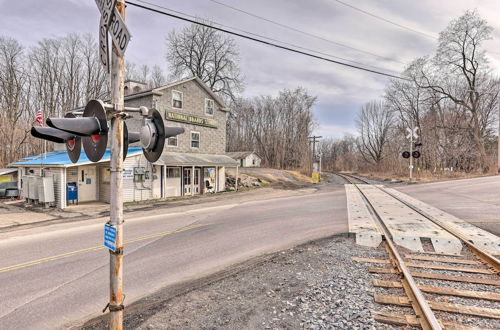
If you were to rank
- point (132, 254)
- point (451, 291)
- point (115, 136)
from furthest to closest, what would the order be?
point (132, 254)
point (451, 291)
point (115, 136)

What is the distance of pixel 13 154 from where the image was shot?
29609mm

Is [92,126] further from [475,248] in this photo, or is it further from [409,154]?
[409,154]

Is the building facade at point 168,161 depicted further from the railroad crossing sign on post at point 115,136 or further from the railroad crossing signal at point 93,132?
the railroad crossing sign on post at point 115,136

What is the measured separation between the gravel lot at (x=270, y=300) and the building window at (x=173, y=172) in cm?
1423

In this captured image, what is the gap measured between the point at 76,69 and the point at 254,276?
Answer: 153 feet

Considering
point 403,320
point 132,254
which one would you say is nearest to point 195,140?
point 132,254

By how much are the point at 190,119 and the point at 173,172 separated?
181 inches

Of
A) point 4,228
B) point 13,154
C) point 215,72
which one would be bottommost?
point 4,228

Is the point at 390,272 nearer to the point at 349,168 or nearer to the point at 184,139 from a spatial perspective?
the point at 184,139

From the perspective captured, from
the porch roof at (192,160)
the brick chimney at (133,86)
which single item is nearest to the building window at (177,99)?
the porch roof at (192,160)

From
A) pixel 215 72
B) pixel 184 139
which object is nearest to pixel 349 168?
pixel 215 72

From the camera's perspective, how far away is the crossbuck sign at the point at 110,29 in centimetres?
253

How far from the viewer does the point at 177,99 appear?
66.8ft

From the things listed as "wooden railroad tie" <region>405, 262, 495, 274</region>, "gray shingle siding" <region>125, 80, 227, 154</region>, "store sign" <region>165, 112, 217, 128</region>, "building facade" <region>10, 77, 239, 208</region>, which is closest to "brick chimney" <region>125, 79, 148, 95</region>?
"building facade" <region>10, 77, 239, 208</region>
